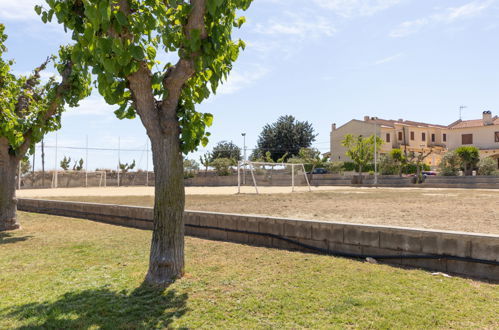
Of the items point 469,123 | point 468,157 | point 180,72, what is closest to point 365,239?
point 180,72

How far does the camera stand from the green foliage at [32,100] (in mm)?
8902

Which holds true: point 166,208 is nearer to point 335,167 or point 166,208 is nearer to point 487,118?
point 335,167

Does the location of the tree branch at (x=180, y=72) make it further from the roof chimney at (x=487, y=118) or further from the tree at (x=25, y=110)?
the roof chimney at (x=487, y=118)

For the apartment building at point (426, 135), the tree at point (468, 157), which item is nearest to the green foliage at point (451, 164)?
the tree at point (468, 157)

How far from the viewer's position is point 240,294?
14.3 feet

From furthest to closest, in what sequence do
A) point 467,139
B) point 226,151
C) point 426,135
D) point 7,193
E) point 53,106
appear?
point 226,151 → point 426,135 → point 467,139 → point 7,193 → point 53,106

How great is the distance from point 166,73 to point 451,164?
114 feet

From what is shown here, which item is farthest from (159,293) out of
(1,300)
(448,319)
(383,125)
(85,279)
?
(383,125)

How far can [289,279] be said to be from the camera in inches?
190

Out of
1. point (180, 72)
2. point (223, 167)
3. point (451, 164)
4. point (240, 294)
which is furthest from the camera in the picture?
point (223, 167)

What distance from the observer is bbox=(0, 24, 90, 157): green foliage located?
29.2 feet

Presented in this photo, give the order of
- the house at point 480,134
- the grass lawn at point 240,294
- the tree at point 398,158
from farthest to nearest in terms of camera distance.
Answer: the house at point 480,134 → the tree at point 398,158 → the grass lawn at point 240,294

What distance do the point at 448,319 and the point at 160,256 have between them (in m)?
3.42

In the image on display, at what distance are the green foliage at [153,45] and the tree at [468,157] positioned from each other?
33.2m
